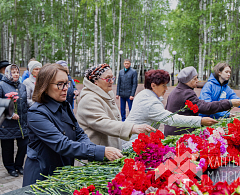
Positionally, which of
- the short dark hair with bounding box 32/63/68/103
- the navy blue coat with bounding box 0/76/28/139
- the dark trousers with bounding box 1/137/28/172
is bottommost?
the dark trousers with bounding box 1/137/28/172

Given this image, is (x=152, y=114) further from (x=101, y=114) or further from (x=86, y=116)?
(x=86, y=116)

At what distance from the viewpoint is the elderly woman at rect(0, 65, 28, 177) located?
390 cm

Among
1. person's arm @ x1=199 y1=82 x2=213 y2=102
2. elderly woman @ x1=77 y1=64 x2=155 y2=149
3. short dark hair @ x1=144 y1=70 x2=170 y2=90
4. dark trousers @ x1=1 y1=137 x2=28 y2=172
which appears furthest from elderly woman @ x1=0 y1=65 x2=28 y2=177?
person's arm @ x1=199 y1=82 x2=213 y2=102

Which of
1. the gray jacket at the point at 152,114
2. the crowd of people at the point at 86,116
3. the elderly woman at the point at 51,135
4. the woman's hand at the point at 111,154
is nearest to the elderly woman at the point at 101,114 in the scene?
the crowd of people at the point at 86,116

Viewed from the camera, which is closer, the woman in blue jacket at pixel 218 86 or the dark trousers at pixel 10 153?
the woman in blue jacket at pixel 218 86

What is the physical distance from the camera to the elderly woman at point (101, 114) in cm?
214

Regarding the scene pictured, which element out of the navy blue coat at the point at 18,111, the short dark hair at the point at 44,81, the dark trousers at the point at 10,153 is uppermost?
the short dark hair at the point at 44,81

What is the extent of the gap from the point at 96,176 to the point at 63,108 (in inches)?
28.3

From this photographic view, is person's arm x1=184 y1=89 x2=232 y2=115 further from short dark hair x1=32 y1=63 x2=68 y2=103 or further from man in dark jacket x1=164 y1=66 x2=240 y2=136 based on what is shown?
short dark hair x1=32 y1=63 x2=68 y2=103

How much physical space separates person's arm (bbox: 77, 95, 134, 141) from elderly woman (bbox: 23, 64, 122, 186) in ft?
1.16

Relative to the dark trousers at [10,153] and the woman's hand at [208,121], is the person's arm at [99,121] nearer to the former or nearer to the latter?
the woman's hand at [208,121]

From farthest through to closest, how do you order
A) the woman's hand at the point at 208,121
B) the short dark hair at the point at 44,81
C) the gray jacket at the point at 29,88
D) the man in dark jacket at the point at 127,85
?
the man in dark jacket at the point at 127,85 < the gray jacket at the point at 29,88 < the woman's hand at the point at 208,121 < the short dark hair at the point at 44,81

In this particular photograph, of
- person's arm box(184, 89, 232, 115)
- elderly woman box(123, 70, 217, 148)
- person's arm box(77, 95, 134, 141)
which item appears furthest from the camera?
person's arm box(184, 89, 232, 115)

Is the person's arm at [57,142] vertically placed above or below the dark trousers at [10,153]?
above
